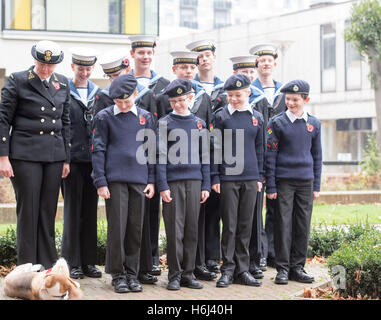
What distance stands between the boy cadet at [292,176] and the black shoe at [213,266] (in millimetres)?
782

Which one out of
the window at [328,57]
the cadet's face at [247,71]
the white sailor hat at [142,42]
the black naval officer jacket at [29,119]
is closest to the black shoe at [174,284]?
the black naval officer jacket at [29,119]

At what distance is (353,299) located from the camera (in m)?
6.65

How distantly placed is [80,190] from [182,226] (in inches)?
49.7

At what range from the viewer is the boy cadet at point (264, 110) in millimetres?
7973

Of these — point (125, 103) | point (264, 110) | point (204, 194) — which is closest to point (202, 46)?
point (264, 110)

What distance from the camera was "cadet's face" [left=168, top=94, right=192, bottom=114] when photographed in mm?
7375

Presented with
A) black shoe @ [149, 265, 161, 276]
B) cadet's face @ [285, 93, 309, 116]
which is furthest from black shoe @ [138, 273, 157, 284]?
cadet's face @ [285, 93, 309, 116]

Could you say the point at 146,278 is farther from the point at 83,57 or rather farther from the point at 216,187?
the point at 83,57

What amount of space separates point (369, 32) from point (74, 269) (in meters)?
16.0

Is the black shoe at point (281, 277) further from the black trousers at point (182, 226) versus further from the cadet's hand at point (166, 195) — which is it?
the cadet's hand at point (166, 195)

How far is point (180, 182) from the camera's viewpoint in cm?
737

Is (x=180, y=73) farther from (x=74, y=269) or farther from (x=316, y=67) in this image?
(x=316, y=67)

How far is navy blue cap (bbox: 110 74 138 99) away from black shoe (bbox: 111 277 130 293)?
1792 mm
